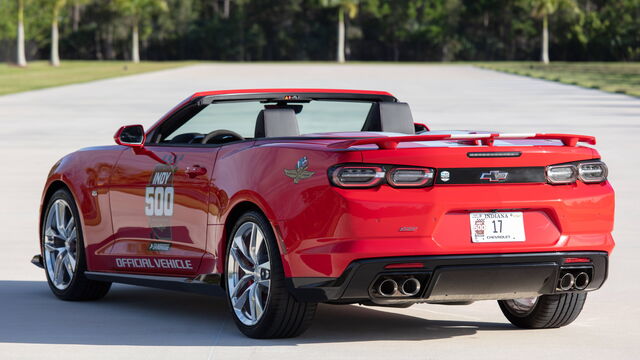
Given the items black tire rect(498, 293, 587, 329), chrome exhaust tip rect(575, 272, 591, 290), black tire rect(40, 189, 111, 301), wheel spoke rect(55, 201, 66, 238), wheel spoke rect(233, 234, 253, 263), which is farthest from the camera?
wheel spoke rect(55, 201, 66, 238)

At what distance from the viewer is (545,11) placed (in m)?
128

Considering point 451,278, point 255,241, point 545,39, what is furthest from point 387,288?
point 545,39

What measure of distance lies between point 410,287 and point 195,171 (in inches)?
61.9

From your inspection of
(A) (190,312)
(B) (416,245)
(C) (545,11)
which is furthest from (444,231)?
(C) (545,11)

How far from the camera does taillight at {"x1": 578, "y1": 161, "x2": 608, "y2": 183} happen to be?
6.87m

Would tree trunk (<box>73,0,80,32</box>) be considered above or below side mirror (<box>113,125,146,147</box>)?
above

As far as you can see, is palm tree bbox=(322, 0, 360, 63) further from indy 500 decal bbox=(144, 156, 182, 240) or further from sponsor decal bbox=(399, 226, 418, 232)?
sponsor decal bbox=(399, 226, 418, 232)

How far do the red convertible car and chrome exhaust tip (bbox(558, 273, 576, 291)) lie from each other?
0.01 meters

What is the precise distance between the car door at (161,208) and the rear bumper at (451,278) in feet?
3.45

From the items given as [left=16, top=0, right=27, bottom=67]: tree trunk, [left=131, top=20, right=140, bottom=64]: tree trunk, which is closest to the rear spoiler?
[left=16, top=0, right=27, bottom=67]: tree trunk

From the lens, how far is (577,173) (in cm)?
684

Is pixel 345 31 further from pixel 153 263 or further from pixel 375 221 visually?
pixel 375 221

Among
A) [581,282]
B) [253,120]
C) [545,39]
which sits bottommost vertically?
[253,120]

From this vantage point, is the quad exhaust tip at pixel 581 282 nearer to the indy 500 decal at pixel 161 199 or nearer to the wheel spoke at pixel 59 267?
the indy 500 decal at pixel 161 199
